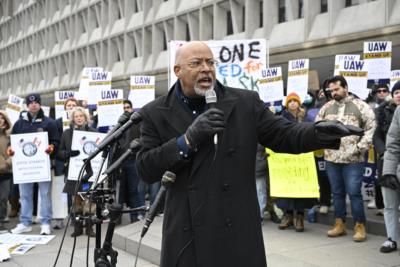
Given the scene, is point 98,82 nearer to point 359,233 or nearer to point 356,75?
point 356,75

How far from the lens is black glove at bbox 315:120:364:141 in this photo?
2.31m

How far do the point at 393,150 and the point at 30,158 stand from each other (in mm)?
5136

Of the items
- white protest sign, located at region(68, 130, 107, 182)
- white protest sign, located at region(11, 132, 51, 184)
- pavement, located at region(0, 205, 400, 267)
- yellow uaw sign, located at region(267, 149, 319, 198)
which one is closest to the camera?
pavement, located at region(0, 205, 400, 267)

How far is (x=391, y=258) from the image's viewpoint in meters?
5.45

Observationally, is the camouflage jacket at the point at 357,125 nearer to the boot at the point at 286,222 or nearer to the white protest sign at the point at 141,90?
the boot at the point at 286,222

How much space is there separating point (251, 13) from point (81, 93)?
12.0 metres

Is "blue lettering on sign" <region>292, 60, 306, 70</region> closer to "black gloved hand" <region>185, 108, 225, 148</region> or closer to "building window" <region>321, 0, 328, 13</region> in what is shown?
"black gloved hand" <region>185, 108, 225, 148</region>

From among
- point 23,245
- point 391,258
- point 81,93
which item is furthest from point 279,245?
point 81,93

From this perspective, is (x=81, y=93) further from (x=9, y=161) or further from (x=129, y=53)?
(x=129, y=53)

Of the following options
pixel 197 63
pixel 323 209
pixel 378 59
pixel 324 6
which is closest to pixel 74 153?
pixel 323 209

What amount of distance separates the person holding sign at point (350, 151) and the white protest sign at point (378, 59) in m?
2.75

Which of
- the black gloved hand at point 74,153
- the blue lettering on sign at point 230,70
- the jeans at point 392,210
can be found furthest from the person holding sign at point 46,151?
the jeans at point 392,210

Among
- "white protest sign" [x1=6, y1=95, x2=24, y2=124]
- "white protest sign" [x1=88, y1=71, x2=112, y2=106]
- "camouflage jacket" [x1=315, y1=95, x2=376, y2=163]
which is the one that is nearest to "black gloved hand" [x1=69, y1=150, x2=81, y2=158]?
"white protest sign" [x1=88, y1=71, x2=112, y2=106]

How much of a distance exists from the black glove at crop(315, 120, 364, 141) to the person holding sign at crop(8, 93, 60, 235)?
6185 millimetres
